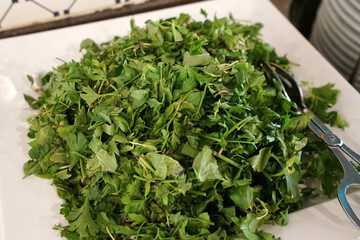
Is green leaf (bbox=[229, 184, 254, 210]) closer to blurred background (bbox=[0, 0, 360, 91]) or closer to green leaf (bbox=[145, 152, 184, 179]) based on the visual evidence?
green leaf (bbox=[145, 152, 184, 179])

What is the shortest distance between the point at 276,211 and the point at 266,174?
90mm

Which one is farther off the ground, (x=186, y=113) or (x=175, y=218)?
(x=186, y=113)

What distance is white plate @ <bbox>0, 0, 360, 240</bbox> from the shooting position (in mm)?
773

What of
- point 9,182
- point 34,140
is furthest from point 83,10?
point 9,182

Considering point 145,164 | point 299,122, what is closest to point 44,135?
point 145,164

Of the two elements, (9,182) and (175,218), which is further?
(9,182)

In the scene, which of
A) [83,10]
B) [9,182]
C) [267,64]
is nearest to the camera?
[9,182]

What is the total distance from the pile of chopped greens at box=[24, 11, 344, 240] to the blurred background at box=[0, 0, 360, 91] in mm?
406

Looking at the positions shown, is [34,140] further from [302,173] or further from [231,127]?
[302,173]

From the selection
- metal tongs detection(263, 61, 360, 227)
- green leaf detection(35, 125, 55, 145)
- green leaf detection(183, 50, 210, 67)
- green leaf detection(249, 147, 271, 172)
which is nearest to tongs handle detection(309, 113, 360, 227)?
metal tongs detection(263, 61, 360, 227)

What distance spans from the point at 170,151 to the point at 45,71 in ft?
1.61

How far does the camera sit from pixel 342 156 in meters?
0.84

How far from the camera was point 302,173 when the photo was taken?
2.81 feet

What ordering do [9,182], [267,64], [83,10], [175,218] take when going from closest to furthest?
[175,218], [9,182], [267,64], [83,10]
